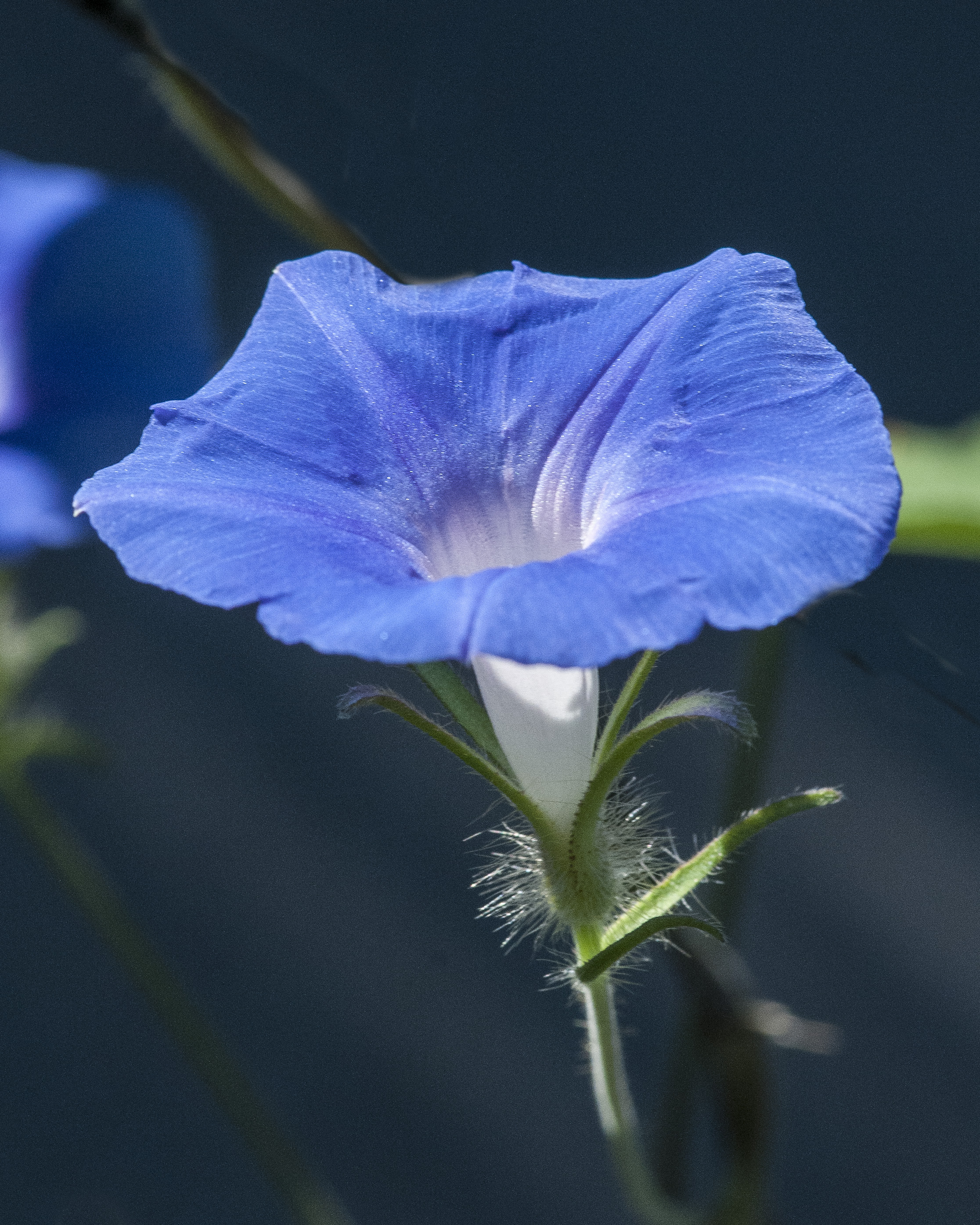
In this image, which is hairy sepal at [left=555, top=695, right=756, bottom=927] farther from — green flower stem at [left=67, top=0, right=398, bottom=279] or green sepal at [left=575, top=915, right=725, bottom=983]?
green flower stem at [left=67, top=0, right=398, bottom=279]

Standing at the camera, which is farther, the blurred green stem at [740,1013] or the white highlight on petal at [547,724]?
the blurred green stem at [740,1013]

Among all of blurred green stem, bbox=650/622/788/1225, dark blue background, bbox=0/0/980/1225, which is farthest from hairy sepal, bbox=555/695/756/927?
dark blue background, bbox=0/0/980/1225

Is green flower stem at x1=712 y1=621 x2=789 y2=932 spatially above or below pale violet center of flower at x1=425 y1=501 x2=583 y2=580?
below

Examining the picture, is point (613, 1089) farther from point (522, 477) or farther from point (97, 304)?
point (97, 304)

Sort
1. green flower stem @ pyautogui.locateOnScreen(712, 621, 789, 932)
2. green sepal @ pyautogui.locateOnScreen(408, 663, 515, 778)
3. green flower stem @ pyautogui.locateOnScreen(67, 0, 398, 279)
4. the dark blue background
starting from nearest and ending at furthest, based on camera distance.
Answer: green sepal @ pyautogui.locateOnScreen(408, 663, 515, 778)
green flower stem @ pyautogui.locateOnScreen(67, 0, 398, 279)
green flower stem @ pyautogui.locateOnScreen(712, 621, 789, 932)
the dark blue background

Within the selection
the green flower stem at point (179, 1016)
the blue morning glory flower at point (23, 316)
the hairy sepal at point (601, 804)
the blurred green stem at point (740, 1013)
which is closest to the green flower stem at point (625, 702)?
the hairy sepal at point (601, 804)

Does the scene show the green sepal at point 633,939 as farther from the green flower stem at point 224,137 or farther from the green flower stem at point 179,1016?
the green flower stem at point 179,1016

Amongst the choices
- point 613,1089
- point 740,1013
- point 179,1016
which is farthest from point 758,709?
point 179,1016

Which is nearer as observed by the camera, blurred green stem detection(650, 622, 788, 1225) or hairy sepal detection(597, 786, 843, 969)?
hairy sepal detection(597, 786, 843, 969)
